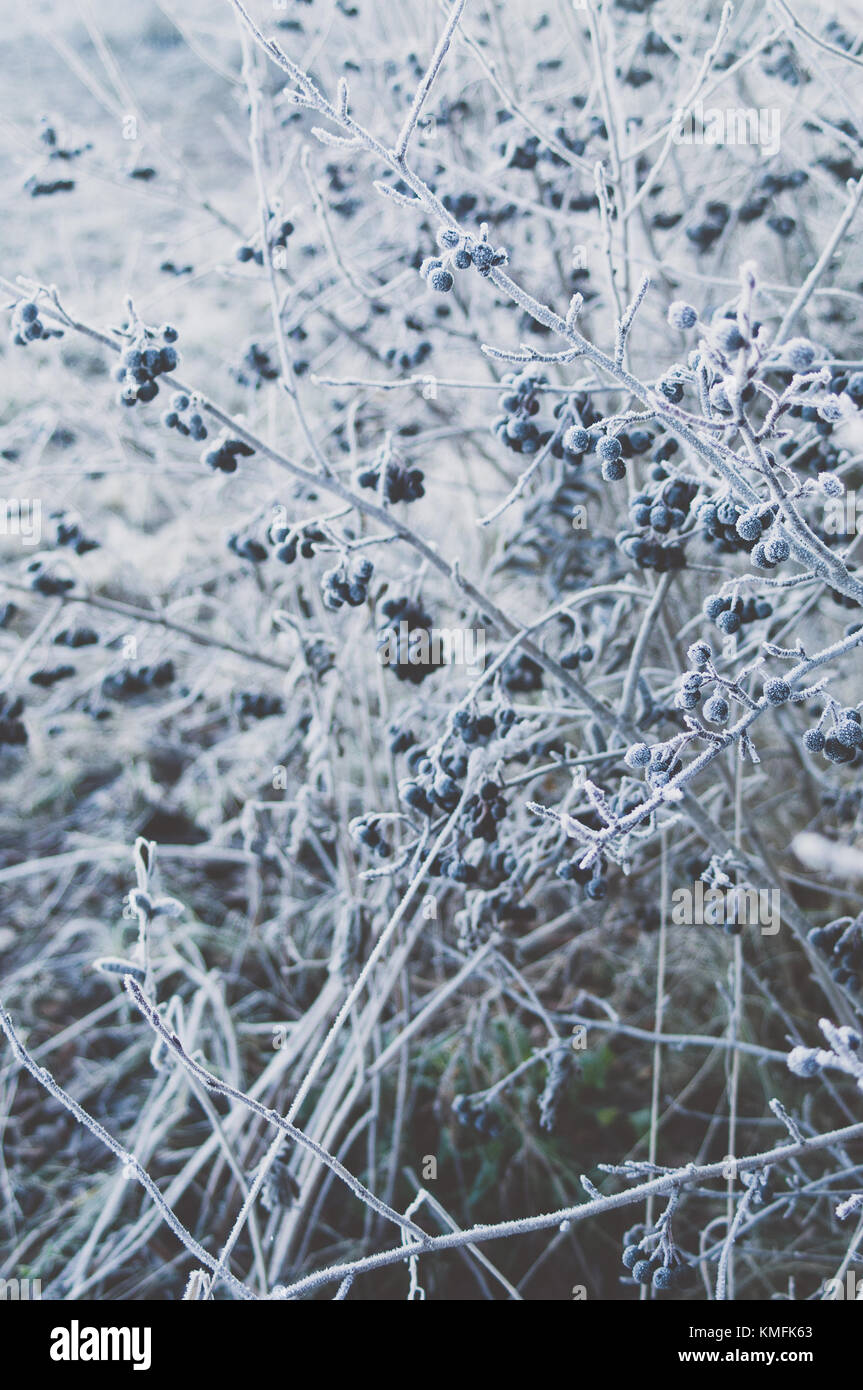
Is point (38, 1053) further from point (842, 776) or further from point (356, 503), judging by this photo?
point (842, 776)

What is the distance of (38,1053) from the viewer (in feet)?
8.61

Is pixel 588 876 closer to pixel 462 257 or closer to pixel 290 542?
pixel 290 542

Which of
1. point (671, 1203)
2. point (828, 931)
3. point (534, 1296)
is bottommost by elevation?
point (534, 1296)

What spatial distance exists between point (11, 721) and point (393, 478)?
0.88m

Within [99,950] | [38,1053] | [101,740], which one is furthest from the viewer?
[101,740]

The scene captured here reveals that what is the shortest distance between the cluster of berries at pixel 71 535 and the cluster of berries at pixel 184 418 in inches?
17.6

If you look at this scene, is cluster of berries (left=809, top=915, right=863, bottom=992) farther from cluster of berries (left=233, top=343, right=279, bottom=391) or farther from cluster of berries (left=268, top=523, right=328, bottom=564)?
cluster of berries (left=233, top=343, right=279, bottom=391)

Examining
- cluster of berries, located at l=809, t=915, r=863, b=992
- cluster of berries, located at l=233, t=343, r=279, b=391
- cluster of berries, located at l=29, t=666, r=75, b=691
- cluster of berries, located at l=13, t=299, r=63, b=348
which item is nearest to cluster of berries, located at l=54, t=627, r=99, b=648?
cluster of berries, located at l=29, t=666, r=75, b=691

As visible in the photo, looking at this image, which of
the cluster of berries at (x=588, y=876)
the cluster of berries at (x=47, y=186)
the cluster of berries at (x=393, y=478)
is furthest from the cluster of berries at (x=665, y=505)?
the cluster of berries at (x=47, y=186)

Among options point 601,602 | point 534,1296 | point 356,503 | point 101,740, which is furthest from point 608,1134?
point 101,740

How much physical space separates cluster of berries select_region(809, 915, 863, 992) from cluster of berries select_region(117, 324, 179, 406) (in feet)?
3.85

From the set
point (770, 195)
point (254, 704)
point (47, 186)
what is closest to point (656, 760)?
point (254, 704)

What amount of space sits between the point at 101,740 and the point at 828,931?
2586 millimetres

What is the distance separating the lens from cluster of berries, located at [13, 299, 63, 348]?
141 centimetres
